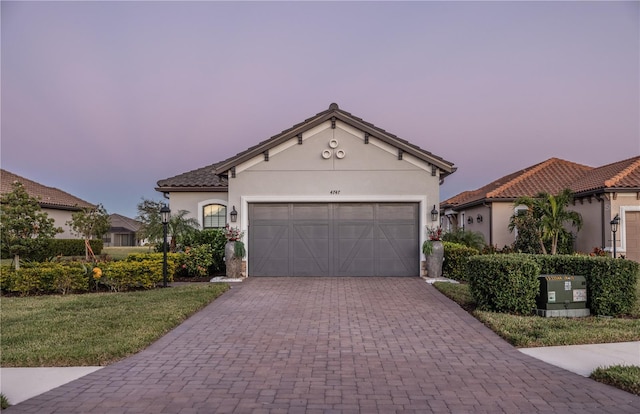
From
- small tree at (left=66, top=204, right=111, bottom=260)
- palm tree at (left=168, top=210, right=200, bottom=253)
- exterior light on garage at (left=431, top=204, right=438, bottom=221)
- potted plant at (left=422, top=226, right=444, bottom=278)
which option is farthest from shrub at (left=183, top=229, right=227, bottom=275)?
exterior light on garage at (left=431, top=204, right=438, bottom=221)

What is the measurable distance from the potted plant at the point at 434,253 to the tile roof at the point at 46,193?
787 inches

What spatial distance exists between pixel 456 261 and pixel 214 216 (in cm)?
1062

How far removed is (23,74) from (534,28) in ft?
50.1

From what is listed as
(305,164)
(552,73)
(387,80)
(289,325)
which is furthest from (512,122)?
(289,325)

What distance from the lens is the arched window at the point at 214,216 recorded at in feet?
63.6

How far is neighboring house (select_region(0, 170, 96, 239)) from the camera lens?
79.1 ft

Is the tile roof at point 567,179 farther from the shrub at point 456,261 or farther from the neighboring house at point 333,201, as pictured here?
the neighboring house at point 333,201

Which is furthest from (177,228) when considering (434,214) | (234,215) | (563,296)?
(563,296)

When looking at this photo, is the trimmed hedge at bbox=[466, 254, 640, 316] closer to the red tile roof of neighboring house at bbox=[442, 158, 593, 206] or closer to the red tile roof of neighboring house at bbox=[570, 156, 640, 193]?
the red tile roof of neighboring house at bbox=[570, 156, 640, 193]

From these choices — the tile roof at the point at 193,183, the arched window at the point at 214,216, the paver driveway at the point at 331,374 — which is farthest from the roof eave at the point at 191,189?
the paver driveway at the point at 331,374

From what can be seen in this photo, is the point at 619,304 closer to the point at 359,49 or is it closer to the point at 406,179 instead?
the point at 406,179

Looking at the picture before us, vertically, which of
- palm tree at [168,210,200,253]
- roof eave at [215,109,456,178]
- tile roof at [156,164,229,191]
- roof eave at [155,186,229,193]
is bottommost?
palm tree at [168,210,200,253]

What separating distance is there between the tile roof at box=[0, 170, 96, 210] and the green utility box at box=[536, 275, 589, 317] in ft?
77.8

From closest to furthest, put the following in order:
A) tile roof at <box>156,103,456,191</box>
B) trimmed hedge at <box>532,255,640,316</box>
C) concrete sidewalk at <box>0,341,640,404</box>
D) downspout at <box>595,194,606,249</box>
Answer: concrete sidewalk at <box>0,341,640,404</box> → trimmed hedge at <box>532,255,640,316</box> → tile roof at <box>156,103,456,191</box> → downspout at <box>595,194,606,249</box>
